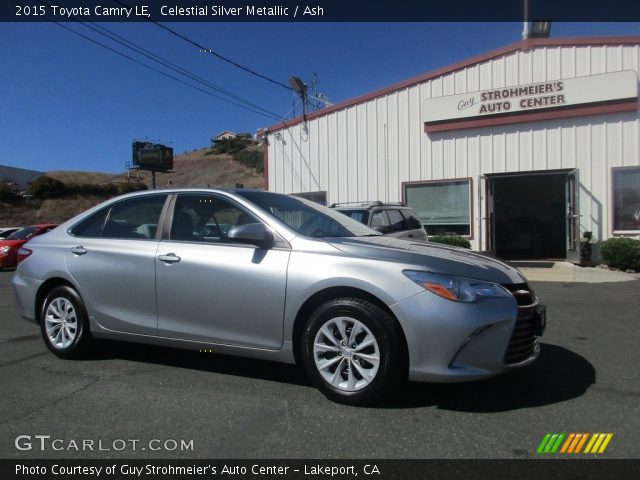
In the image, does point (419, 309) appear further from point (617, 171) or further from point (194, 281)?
point (617, 171)

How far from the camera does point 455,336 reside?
3.18 metres

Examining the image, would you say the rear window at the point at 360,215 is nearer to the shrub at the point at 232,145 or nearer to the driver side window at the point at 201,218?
the driver side window at the point at 201,218

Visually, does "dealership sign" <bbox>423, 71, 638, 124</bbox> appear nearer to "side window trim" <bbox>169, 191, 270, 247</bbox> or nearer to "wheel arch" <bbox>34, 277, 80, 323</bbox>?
"side window trim" <bbox>169, 191, 270, 247</bbox>

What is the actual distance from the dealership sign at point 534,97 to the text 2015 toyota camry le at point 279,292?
33.7 feet

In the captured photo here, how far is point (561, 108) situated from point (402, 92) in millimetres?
4412

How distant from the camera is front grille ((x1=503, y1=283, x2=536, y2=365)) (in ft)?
11.0

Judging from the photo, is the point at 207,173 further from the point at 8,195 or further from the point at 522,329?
the point at 522,329

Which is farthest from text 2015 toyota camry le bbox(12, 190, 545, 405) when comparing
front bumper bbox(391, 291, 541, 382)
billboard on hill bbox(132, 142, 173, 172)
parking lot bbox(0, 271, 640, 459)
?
billboard on hill bbox(132, 142, 173, 172)

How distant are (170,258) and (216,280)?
0.52 meters

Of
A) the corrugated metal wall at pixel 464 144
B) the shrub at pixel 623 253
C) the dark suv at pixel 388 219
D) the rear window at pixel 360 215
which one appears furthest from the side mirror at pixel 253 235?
the corrugated metal wall at pixel 464 144

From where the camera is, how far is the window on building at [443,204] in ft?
45.9

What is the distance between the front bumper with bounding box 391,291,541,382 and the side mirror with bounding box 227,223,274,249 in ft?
3.65

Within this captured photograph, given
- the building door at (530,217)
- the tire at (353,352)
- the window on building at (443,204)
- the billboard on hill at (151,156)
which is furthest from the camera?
the billboard on hill at (151,156)
